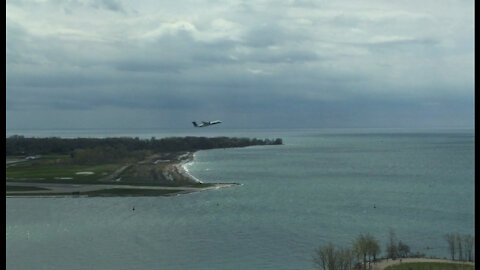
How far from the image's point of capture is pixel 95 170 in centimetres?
2369

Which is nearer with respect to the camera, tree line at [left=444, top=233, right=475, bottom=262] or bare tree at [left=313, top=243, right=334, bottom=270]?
bare tree at [left=313, top=243, right=334, bottom=270]

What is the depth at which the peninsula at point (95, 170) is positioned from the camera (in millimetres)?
17719

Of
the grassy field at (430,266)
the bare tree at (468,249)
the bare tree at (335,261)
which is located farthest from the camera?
the bare tree at (468,249)

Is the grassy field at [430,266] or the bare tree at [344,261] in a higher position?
the bare tree at [344,261]

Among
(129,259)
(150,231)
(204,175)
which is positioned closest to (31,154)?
(204,175)

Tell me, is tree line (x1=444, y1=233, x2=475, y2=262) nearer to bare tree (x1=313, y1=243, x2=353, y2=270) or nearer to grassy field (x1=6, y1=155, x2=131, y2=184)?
bare tree (x1=313, y1=243, x2=353, y2=270)

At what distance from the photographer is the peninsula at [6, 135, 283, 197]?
17.7m

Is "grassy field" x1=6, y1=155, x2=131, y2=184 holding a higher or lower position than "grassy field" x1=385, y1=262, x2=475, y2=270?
higher

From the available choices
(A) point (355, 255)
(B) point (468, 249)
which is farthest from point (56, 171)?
(B) point (468, 249)

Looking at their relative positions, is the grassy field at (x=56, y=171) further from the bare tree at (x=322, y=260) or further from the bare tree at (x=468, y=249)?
the bare tree at (x=468, y=249)


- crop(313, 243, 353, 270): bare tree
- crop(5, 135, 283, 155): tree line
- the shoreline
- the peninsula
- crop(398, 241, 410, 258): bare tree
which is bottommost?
crop(398, 241, 410, 258): bare tree

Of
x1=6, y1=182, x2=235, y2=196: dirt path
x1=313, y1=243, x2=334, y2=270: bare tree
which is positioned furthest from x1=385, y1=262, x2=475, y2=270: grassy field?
x1=6, y1=182, x2=235, y2=196: dirt path

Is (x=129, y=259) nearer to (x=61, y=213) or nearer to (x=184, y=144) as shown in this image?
(x=61, y=213)

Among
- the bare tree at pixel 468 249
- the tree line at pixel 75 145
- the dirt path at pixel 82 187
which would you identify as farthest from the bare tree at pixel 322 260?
the tree line at pixel 75 145
